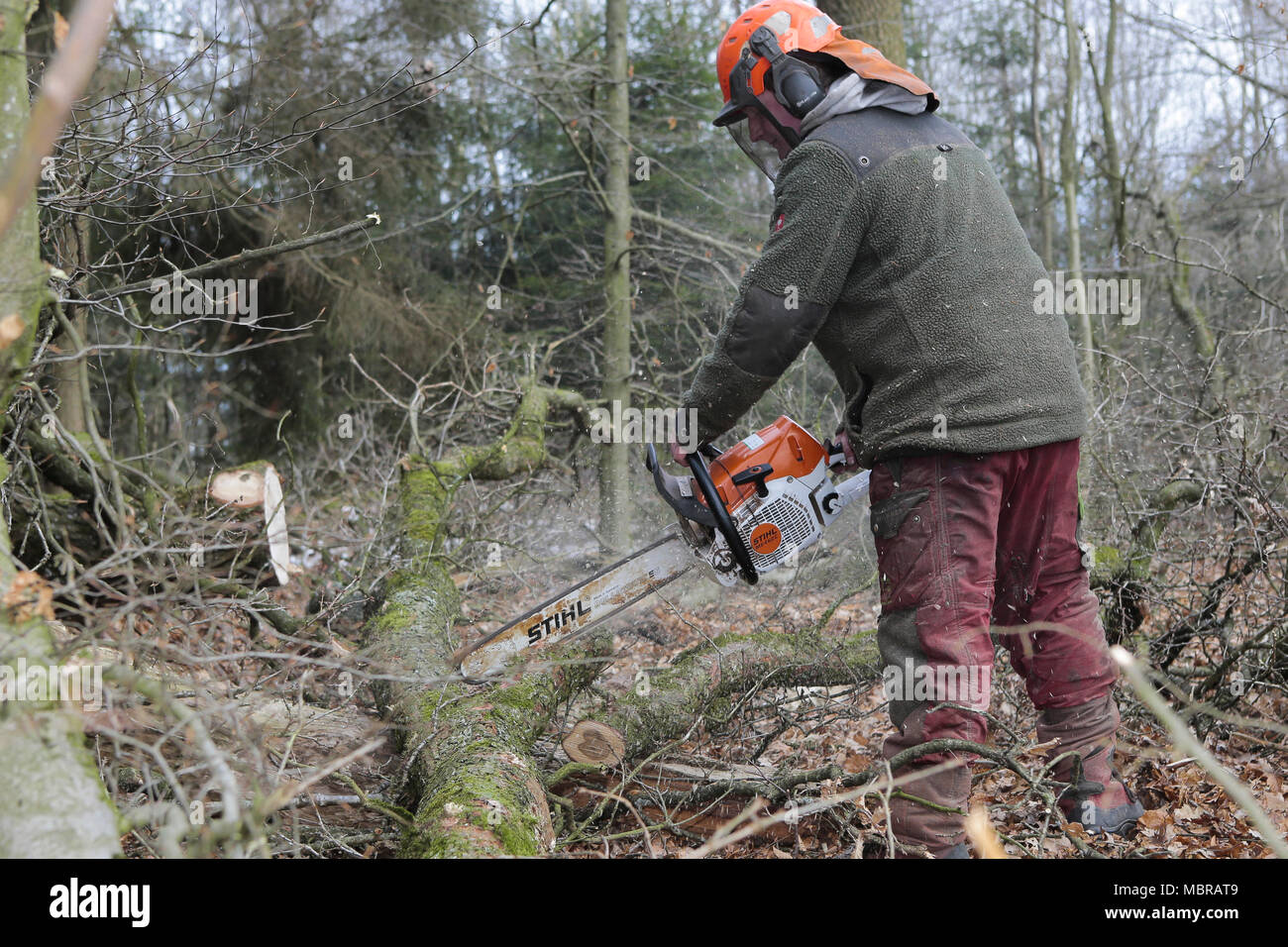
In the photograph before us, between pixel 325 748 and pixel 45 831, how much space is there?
2.11 m

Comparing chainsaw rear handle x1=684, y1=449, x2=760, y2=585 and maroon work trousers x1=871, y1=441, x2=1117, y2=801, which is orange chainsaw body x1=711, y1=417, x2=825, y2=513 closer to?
chainsaw rear handle x1=684, y1=449, x2=760, y2=585

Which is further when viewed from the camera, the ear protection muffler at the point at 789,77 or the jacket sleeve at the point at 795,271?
the ear protection muffler at the point at 789,77

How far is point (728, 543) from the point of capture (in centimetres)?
290

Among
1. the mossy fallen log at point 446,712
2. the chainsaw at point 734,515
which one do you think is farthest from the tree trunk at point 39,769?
the chainsaw at point 734,515

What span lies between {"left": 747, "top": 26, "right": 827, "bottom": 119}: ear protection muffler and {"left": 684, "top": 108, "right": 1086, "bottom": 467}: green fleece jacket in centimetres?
13

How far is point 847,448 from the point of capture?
2.93 meters

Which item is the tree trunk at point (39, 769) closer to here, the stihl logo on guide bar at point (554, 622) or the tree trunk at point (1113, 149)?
the stihl logo on guide bar at point (554, 622)

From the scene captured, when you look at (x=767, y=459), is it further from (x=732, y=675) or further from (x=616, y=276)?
(x=616, y=276)

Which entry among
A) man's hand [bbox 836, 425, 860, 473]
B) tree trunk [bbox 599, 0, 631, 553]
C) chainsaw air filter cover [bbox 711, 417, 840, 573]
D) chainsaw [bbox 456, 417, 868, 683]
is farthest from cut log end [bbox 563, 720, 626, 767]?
tree trunk [bbox 599, 0, 631, 553]

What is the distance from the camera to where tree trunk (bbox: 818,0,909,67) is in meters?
5.88

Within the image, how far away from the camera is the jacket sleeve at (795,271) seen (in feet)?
8.30

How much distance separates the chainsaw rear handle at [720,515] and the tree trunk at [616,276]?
5.31 m
